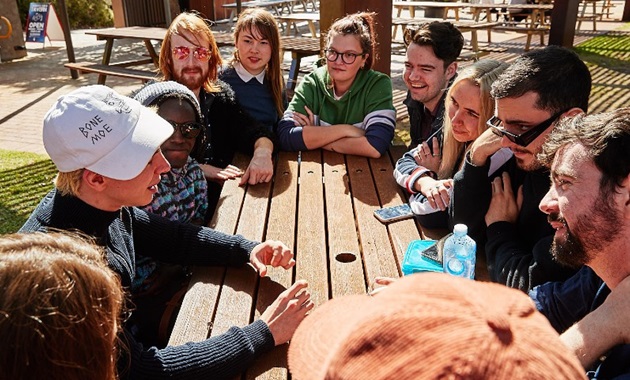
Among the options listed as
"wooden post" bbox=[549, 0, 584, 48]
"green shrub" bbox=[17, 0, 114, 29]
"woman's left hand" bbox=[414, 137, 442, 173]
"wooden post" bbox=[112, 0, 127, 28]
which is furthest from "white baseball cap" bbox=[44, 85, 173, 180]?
"green shrub" bbox=[17, 0, 114, 29]

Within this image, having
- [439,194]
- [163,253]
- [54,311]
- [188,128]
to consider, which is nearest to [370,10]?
[188,128]

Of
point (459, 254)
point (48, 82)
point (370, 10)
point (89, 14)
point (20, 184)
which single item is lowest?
point (20, 184)

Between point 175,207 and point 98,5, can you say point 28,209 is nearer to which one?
point 175,207

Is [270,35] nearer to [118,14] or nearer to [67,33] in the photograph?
[67,33]

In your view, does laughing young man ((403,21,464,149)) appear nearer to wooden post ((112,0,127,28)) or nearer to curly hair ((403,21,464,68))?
curly hair ((403,21,464,68))

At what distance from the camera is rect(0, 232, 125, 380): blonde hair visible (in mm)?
875

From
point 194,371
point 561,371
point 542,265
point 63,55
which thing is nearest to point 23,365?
point 194,371

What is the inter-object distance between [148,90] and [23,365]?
186cm

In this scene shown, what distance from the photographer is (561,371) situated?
27.1 inches

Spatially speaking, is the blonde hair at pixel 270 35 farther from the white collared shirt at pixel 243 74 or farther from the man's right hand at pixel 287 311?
the man's right hand at pixel 287 311

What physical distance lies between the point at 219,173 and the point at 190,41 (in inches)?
32.4

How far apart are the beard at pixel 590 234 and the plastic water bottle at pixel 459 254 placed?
396 millimetres

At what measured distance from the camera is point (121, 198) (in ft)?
5.70

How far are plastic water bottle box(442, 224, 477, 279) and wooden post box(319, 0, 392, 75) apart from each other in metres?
3.15
